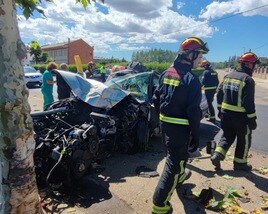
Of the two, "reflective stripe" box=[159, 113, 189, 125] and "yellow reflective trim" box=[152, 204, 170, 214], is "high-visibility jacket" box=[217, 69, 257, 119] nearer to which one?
"reflective stripe" box=[159, 113, 189, 125]

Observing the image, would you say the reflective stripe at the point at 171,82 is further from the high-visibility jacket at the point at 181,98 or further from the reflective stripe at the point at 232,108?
the reflective stripe at the point at 232,108

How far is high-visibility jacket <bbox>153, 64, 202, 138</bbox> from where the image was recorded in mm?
3791

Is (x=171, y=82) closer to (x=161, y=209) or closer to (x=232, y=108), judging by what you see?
(x=161, y=209)

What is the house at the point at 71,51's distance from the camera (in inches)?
3329

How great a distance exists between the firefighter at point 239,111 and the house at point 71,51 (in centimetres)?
7971

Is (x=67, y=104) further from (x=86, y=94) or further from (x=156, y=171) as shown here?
(x=156, y=171)

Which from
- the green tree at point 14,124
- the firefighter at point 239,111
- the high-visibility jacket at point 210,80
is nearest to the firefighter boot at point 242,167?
the firefighter at point 239,111

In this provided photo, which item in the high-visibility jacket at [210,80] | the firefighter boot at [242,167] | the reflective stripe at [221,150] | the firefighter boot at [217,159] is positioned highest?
the high-visibility jacket at [210,80]

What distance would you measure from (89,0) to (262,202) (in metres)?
3.47

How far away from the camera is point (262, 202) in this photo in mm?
4504

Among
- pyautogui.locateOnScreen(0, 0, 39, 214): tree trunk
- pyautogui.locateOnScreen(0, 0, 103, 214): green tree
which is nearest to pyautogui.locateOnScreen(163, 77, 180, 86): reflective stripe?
pyautogui.locateOnScreen(0, 0, 103, 214): green tree

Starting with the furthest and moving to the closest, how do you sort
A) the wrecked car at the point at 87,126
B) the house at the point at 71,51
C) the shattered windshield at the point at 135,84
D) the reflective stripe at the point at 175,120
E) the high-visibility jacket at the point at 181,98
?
the house at the point at 71,51 < the shattered windshield at the point at 135,84 < the wrecked car at the point at 87,126 < the reflective stripe at the point at 175,120 < the high-visibility jacket at the point at 181,98

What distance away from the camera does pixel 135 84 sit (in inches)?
287

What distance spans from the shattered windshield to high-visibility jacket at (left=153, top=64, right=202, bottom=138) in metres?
2.99
